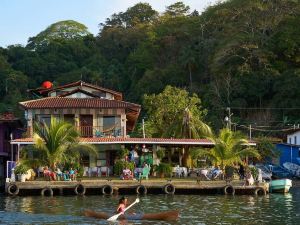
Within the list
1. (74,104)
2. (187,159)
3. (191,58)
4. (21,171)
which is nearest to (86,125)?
(74,104)

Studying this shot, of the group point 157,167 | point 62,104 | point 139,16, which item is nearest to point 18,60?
point 139,16

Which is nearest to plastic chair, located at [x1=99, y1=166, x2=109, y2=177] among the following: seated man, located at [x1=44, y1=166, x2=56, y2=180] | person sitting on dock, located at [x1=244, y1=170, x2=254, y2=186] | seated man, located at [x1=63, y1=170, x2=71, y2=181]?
seated man, located at [x1=63, y1=170, x2=71, y2=181]

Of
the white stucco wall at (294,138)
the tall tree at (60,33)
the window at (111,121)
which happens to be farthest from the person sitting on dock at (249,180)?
the tall tree at (60,33)

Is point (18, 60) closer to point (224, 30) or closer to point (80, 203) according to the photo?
point (224, 30)

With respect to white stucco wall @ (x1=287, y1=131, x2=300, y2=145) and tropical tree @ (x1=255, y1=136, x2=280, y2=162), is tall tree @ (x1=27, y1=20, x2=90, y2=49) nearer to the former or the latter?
white stucco wall @ (x1=287, y1=131, x2=300, y2=145)

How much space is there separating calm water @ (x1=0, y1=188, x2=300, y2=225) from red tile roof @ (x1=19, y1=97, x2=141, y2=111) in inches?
433

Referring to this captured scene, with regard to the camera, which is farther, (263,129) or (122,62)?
(122,62)

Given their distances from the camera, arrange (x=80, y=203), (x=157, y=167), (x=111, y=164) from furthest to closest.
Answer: (x=111, y=164), (x=157, y=167), (x=80, y=203)

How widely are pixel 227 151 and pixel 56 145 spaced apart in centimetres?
1154

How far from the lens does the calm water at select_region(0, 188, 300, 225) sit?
26.7 metres

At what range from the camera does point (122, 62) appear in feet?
347

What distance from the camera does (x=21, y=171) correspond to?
3812 cm

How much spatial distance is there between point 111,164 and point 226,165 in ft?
30.9

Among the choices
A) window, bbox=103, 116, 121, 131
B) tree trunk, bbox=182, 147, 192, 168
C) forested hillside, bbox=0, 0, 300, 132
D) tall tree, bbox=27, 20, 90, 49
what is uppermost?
tall tree, bbox=27, 20, 90, 49
